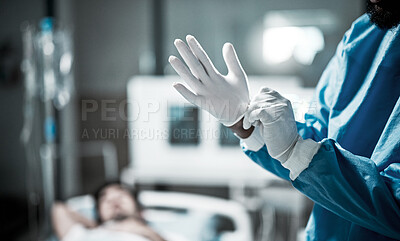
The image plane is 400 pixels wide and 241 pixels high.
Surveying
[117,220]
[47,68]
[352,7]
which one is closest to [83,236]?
[117,220]

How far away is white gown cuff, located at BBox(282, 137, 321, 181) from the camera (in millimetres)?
781

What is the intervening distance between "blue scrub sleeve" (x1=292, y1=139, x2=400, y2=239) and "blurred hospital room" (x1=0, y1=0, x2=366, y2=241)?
1.34m

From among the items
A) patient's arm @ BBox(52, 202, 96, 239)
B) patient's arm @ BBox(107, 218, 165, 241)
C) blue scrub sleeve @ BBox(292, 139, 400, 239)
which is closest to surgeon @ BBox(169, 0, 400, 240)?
blue scrub sleeve @ BBox(292, 139, 400, 239)

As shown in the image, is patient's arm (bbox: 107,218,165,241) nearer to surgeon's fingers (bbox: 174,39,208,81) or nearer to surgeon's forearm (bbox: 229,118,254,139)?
surgeon's forearm (bbox: 229,118,254,139)

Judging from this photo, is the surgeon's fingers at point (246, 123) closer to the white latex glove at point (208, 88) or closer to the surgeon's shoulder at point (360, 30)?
the white latex glove at point (208, 88)

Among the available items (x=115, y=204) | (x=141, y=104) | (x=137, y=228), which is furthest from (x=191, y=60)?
(x=141, y=104)

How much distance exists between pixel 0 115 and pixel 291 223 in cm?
197

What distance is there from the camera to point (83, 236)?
73.9 inches

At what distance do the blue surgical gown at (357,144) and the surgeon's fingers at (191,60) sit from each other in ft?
0.79

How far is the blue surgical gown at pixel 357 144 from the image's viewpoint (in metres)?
0.76

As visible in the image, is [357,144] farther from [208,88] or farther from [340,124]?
[208,88]

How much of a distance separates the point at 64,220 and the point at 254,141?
134 cm

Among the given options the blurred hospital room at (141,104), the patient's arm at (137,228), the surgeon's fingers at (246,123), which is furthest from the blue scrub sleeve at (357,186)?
the blurred hospital room at (141,104)

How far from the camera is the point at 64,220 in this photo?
2.00 m
